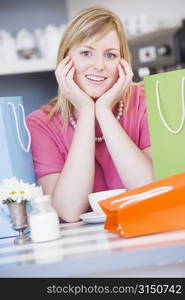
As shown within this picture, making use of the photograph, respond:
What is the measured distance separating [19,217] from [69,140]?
1.46 ft

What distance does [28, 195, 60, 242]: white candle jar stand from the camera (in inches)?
39.9

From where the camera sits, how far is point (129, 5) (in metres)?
3.86

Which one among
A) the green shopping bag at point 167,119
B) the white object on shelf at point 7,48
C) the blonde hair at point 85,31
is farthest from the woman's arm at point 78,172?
the white object on shelf at point 7,48

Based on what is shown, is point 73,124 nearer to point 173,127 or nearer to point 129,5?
point 173,127

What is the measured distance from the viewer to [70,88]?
139 centimetres

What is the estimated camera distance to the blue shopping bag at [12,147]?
1154 millimetres

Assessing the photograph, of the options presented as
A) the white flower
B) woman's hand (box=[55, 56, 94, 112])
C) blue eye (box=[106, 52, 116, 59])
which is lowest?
the white flower

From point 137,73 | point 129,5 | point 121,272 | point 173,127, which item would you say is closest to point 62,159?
point 173,127

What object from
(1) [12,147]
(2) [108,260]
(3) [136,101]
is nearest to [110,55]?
(3) [136,101]

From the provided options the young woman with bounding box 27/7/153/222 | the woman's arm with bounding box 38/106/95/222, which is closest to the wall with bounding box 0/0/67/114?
the young woman with bounding box 27/7/153/222

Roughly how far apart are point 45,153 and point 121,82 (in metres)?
0.27

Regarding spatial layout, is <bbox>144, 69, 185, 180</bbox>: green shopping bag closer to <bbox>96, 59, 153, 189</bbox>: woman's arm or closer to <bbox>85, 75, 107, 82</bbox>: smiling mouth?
<bbox>96, 59, 153, 189</bbox>: woman's arm

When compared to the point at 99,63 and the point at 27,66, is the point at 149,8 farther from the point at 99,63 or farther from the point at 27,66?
the point at 99,63

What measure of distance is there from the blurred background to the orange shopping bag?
222 centimetres
